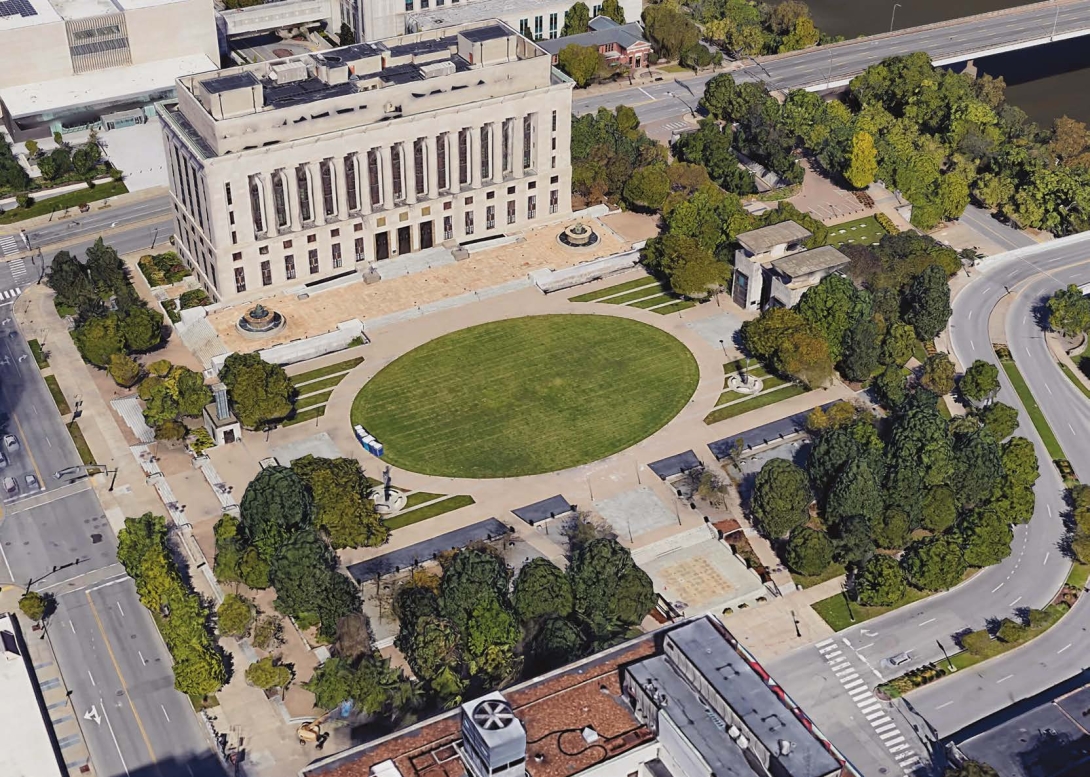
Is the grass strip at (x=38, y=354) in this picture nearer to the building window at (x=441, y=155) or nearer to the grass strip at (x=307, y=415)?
the grass strip at (x=307, y=415)

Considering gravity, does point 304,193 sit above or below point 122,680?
above

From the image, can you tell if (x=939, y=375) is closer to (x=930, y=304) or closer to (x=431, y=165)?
(x=930, y=304)

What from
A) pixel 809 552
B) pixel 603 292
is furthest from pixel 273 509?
pixel 603 292

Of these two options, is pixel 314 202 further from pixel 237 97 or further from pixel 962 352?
pixel 962 352

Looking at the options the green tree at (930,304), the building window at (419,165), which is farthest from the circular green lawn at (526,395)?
the green tree at (930,304)

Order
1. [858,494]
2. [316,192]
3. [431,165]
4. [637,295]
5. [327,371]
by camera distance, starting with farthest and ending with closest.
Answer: [637,295] → [431,165] → [316,192] → [327,371] → [858,494]

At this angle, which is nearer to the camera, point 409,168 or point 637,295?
point 409,168

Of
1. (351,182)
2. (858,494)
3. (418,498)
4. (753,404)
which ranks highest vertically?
(351,182)
